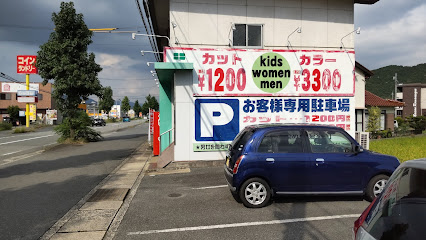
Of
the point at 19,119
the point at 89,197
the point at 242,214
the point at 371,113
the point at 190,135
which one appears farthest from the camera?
the point at 19,119

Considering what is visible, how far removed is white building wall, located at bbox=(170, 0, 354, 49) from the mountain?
85248 millimetres

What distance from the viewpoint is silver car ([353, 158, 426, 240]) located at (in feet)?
6.05

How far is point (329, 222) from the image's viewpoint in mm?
5270

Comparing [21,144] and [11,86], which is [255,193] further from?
[11,86]

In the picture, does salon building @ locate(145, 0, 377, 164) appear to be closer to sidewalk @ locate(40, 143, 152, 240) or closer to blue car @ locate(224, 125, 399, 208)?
sidewalk @ locate(40, 143, 152, 240)

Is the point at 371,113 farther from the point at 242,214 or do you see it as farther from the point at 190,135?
the point at 242,214

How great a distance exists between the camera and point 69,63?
64.0 feet

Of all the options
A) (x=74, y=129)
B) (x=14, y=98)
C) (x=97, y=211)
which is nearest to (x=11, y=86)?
(x=14, y=98)

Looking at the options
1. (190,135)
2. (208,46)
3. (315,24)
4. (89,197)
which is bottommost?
(89,197)

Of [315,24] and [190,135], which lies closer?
[190,135]

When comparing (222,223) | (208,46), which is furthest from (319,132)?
(208,46)

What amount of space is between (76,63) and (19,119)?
43.2 meters

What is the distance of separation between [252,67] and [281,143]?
607cm

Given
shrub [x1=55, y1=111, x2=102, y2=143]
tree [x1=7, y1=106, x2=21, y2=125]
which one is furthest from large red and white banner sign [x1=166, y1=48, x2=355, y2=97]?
tree [x1=7, y1=106, x2=21, y2=125]
